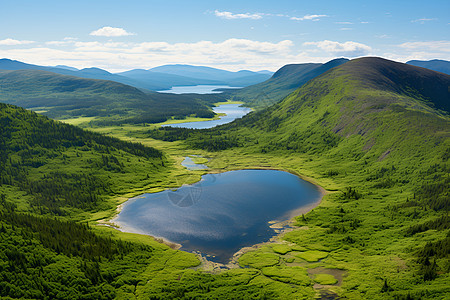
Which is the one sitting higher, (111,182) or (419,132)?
(419,132)

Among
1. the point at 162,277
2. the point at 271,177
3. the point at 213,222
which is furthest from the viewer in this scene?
the point at 271,177

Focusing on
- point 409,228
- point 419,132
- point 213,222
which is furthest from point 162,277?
point 419,132

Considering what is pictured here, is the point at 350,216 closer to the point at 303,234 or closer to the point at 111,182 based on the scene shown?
the point at 303,234

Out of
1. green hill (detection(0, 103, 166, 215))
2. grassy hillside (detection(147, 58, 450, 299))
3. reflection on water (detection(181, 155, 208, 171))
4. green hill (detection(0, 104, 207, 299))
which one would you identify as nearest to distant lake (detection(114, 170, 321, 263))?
grassy hillside (detection(147, 58, 450, 299))

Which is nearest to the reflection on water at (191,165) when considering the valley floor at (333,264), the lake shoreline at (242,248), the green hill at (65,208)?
the green hill at (65,208)

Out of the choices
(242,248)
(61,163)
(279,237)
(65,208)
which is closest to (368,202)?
(279,237)

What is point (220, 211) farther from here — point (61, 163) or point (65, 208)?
point (61, 163)
